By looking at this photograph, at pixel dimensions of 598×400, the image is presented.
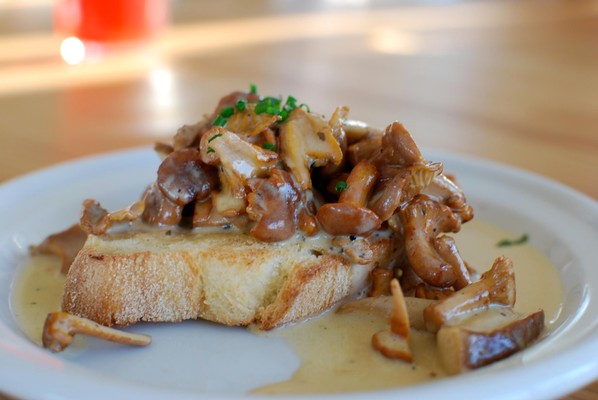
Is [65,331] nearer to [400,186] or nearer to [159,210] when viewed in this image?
[159,210]

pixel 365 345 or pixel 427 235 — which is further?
pixel 427 235

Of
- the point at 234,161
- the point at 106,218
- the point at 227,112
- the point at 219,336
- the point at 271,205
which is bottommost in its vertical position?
the point at 219,336

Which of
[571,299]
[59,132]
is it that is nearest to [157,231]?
[571,299]

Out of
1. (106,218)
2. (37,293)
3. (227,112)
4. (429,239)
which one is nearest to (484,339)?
(429,239)

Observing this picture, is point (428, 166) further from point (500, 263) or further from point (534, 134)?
point (534, 134)

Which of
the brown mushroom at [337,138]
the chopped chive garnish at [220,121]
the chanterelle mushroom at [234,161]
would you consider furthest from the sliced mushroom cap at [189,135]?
the brown mushroom at [337,138]

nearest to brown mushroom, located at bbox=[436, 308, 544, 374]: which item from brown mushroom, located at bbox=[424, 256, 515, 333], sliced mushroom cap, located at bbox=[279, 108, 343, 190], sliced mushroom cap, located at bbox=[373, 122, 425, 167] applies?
brown mushroom, located at bbox=[424, 256, 515, 333]

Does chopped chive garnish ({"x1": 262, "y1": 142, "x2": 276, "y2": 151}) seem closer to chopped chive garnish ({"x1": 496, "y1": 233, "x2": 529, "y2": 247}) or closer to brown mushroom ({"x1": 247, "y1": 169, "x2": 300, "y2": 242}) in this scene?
brown mushroom ({"x1": 247, "y1": 169, "x2": 300, "y2": 242})
